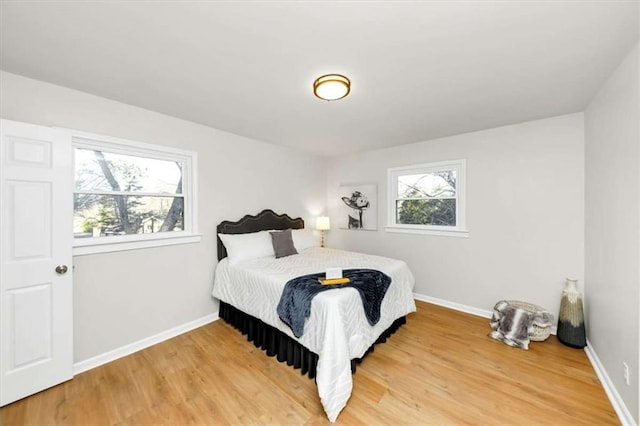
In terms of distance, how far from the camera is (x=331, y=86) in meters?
1.93

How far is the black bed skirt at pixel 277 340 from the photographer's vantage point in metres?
2.08

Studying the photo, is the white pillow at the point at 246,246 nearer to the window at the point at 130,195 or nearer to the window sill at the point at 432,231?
the window at the point at 130,195

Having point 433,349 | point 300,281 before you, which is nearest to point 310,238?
point 300,281

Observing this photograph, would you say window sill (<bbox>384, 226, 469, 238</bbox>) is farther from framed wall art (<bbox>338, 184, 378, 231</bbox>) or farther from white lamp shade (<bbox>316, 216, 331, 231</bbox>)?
white lamp shade (<bbox>316, 216, 331, 231</bbox>)

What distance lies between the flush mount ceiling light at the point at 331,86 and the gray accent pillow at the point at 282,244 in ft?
6.37

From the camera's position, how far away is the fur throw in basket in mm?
2518

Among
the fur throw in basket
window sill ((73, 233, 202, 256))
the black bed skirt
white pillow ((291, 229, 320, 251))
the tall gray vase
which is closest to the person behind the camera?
the black bed skirt

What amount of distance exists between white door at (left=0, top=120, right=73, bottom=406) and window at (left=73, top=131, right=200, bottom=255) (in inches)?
9.4

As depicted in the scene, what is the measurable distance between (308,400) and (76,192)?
8.71ft

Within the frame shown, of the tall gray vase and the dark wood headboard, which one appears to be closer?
the tall gray vase

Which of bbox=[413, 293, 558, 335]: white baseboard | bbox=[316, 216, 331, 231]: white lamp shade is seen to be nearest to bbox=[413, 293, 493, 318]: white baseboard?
bbox=[413, 293, 558, 335]: white baseboard

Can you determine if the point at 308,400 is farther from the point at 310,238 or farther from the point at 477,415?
the point at 310,238

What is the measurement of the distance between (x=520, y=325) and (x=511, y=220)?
120 centimetres

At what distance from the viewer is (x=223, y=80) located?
78.7 inches
